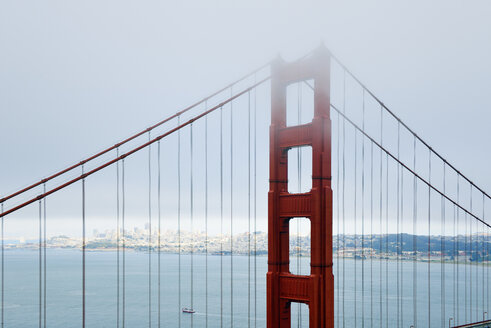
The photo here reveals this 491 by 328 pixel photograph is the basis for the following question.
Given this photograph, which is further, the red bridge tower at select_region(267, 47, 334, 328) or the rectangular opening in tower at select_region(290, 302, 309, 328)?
the rectangular opening in tower at select_region(290, 302, 309, 328)

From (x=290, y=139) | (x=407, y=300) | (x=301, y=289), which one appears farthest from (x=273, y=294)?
(x=407, y=300)

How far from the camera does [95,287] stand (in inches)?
5010

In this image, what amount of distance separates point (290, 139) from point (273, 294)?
17.4ft

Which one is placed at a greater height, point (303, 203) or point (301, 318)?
point (303, 203)

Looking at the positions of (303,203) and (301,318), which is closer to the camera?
(303,203)

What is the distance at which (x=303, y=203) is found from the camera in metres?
17.8

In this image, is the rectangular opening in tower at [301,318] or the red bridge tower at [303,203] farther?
the rectangular opening in tower at [301,318]

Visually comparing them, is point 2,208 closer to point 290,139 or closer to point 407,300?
point 290,139

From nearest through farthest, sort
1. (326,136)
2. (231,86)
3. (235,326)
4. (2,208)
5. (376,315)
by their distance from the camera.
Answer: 1. (2,208)
2. (326,136)
3. (231,86)
4. (235,326)
5. (376,315)

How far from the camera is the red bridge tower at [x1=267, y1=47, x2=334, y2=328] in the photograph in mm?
17203

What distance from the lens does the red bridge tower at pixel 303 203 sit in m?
17.2

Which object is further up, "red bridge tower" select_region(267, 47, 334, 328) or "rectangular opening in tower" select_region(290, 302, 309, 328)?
"red bridge tower" select_region(267, 47, 334, 328)

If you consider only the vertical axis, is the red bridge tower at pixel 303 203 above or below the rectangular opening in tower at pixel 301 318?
above

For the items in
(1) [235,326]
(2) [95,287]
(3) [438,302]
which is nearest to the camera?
(1) [235,326]
